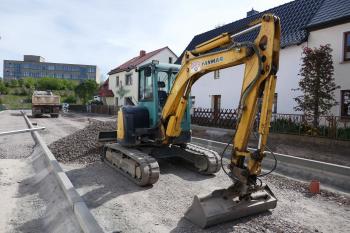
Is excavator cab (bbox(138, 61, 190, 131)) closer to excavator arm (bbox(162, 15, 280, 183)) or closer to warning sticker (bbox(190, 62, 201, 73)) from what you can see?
warning sticker (bbox(190, 62, 201, 73))

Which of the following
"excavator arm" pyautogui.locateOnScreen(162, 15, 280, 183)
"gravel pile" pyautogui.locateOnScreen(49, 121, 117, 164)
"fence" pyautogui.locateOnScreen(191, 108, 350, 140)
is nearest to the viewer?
"excavator arm" pyautogui.locateOnScreen(162, 15, 280, 183)

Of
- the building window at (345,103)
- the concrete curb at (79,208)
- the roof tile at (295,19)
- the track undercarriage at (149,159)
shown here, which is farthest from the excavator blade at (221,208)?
the roof tile at (295,19)

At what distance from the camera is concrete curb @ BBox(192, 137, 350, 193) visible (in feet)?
24.4

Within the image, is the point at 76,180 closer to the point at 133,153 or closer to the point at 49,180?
the point at 49,180

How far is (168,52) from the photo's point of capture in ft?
135

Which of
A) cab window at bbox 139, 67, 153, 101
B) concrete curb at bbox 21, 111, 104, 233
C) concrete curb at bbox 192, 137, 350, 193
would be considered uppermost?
cab window at bbox 139, 67, 153, 101

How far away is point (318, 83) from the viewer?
14.3 m

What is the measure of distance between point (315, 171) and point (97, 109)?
3781 cm

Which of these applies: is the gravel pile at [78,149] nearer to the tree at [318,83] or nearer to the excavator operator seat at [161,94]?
the excavator operator seat at [161,94]

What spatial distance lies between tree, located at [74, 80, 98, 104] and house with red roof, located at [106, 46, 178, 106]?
460 centimetres

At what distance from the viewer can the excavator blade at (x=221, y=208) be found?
4837 millimetres

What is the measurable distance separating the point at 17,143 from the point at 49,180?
20.7 ft

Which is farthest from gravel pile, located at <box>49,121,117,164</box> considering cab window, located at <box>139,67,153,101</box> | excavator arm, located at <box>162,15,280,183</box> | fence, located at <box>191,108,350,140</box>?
fence, located at <box>191,108,350,140</box>

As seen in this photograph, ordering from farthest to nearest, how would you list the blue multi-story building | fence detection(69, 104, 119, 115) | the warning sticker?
the blue multi-story building → fence detection(69, 104, 119, 115) → the warning sticker
